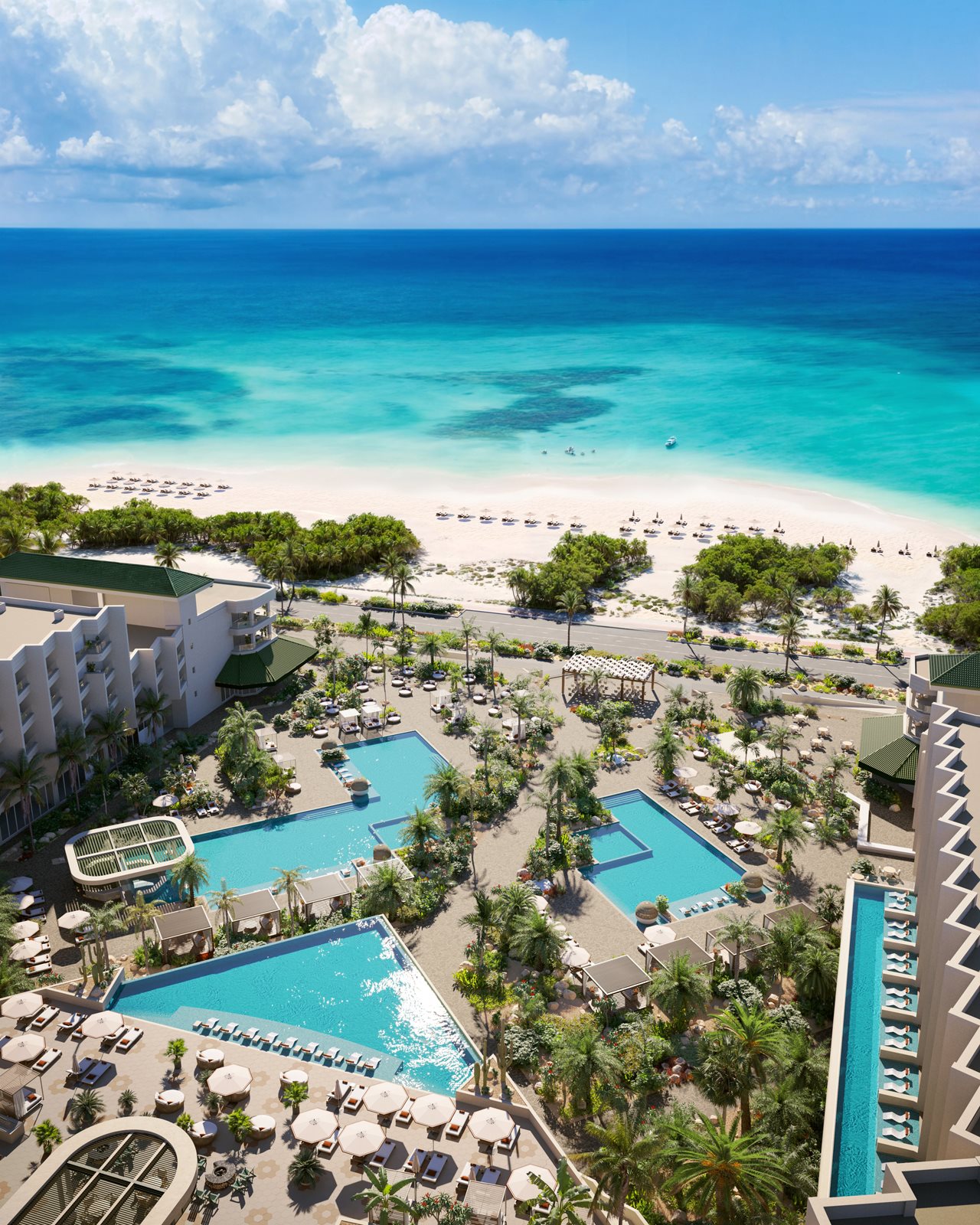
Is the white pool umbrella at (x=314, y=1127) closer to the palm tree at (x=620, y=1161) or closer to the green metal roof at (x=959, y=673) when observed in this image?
the palm tree at (x=620, y=1161)

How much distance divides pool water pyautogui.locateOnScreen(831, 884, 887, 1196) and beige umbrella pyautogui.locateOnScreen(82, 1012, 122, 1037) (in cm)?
2817

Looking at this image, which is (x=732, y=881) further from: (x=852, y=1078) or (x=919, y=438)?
(x=919, y=438)

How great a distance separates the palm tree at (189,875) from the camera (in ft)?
159

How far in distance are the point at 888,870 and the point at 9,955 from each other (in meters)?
44.3

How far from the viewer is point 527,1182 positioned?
33.4 meters

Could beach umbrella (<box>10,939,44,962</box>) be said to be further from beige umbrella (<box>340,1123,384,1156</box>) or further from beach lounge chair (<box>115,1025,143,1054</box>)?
beige umbrella (<box>340,1123,384,1156</box>)

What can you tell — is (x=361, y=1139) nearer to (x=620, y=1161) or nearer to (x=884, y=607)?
(x=620, y=1161)

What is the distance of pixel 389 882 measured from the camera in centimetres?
4841

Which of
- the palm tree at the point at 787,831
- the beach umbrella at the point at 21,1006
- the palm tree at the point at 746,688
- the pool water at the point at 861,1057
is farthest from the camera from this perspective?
the palm tree at the point at 746,688

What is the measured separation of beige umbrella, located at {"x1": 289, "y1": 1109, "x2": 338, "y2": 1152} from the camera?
3488 centimetres

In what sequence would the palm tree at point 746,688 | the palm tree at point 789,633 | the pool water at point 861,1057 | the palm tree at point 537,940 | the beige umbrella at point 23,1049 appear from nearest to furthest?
the pool water at point 861,1057
the beige umbrella at point 23,1049
the palm tree at point 537,940
the palm tree at point 746,688
the palm tree at point 789,633

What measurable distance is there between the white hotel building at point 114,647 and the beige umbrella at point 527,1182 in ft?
115

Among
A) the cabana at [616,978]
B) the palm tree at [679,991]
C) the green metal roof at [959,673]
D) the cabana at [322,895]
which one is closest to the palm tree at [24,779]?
the cabana at [322,895]

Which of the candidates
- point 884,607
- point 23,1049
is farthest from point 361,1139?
point 884,607
